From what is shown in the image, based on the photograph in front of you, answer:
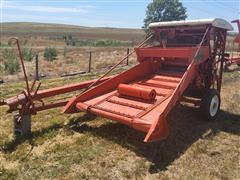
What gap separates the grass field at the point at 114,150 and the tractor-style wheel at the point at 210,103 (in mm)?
172

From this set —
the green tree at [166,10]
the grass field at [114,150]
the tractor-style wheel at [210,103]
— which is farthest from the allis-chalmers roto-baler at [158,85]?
the green tree at [166,10]

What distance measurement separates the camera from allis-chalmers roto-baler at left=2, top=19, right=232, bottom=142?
19.8 ft

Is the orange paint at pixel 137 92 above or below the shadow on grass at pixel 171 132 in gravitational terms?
above

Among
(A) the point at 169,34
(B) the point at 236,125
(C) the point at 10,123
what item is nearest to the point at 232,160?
(B) the point at 236,125

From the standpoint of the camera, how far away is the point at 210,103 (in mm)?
7379

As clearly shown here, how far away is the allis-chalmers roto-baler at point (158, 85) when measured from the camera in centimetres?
605

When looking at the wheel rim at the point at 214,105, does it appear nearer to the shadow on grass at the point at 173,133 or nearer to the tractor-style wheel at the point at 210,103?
the tractor-style wheel at the point at 210,103

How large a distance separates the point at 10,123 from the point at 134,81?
2.97 metres

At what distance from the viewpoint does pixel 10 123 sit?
7.25 meters

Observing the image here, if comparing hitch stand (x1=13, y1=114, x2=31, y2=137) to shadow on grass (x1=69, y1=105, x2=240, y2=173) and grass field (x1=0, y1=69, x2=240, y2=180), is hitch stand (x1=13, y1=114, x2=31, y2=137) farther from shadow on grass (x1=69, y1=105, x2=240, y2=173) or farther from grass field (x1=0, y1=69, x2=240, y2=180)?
shadow on grass (x1=69, y1=105, x2=240, y2=173)

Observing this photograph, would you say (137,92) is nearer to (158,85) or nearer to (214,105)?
(158,85)

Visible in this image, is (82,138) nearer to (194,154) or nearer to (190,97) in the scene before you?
(194,154)

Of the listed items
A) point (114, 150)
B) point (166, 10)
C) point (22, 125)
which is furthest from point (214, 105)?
point (166, 10)

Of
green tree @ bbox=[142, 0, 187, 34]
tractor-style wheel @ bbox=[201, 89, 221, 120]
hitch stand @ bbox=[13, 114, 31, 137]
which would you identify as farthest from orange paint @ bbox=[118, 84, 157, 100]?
green tree @ bbox=[142, 0, 187, 34]
